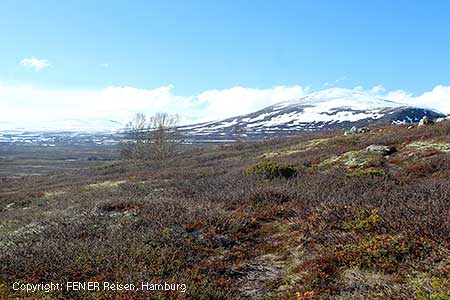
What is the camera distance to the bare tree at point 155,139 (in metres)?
64.8

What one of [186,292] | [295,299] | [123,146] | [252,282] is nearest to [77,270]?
[186,292]

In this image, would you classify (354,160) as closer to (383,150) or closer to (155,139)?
(383,150)

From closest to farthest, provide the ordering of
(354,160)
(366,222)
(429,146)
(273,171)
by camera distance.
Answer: (366,222), (273,171), (354,160), (429,146)

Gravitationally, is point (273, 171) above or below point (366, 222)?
below

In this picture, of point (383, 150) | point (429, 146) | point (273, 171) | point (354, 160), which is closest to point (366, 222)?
point (273, 171)

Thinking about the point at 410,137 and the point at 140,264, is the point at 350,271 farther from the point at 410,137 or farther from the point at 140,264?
the point at 410,137

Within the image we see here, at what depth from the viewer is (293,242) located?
857cm

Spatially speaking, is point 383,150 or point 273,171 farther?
point 383,150

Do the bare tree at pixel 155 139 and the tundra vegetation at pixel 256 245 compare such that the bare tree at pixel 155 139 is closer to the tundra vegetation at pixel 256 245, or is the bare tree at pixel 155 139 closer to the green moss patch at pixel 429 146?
the green moss patch at pixel 429 146

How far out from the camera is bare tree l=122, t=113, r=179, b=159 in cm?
6481

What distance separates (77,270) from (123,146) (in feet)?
225

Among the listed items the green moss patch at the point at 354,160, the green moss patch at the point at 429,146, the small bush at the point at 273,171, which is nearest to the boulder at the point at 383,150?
the green moss patch at the point at 354,160

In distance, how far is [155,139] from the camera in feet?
217

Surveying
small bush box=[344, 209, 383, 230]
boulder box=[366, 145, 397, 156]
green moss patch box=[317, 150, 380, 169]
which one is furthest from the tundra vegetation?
boulder box=[366, 145, 397, 156]
